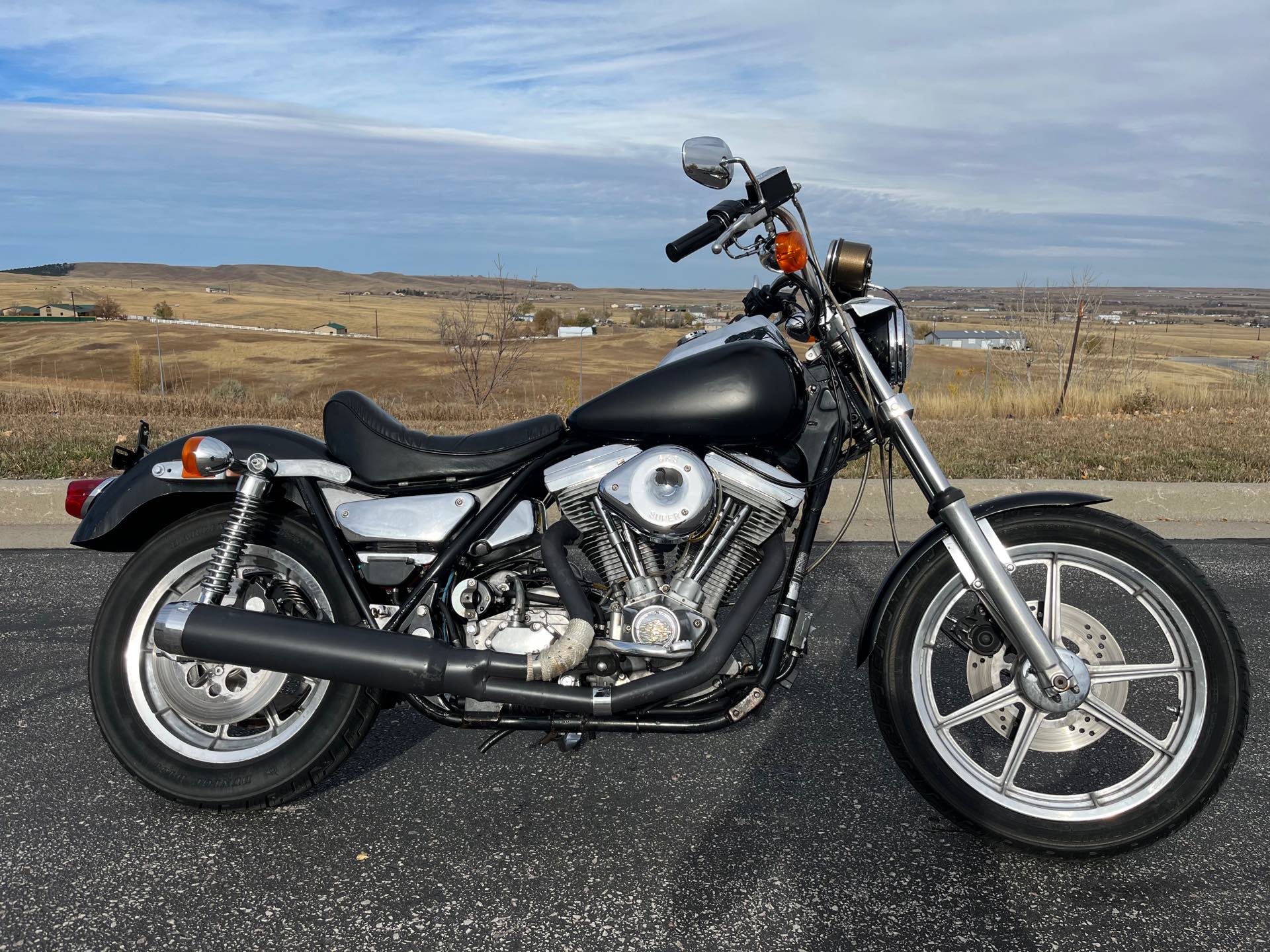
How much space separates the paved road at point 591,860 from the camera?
2.53 m

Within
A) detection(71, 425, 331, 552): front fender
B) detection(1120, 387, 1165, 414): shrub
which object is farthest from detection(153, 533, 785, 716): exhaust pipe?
detection(1120, 387, 1165, 414): shrub

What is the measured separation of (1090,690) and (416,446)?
199cm

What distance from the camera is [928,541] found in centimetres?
290

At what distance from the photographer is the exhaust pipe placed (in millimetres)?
2812

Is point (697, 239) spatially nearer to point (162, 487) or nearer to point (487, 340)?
point (162, 487)

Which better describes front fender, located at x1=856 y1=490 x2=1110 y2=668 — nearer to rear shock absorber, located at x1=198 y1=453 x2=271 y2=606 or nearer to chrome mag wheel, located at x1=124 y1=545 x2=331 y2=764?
chrome mag wheel, located at x1=124 y1=545 x2=331 y2=764

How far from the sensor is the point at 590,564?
310 cm

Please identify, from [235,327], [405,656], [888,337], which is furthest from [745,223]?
[235,327]

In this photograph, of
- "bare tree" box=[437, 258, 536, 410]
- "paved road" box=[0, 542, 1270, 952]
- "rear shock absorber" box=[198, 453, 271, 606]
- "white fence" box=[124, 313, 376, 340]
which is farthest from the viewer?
"white fence" box=[124, 313, 376, 340]

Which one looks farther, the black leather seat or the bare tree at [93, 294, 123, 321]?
the bare tree at [93, 294, 123, 321]

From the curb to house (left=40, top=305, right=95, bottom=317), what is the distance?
83.8 meters

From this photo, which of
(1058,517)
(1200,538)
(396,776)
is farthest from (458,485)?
(1200,538)

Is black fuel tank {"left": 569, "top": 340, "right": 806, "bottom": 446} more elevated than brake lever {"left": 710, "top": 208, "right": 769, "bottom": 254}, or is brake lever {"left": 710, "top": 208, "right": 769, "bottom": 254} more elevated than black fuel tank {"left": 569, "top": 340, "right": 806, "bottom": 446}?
brake lever {"left": 710, "top": 208, "right": 769, "bottom": 254}

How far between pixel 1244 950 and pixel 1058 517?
1.09 meters
